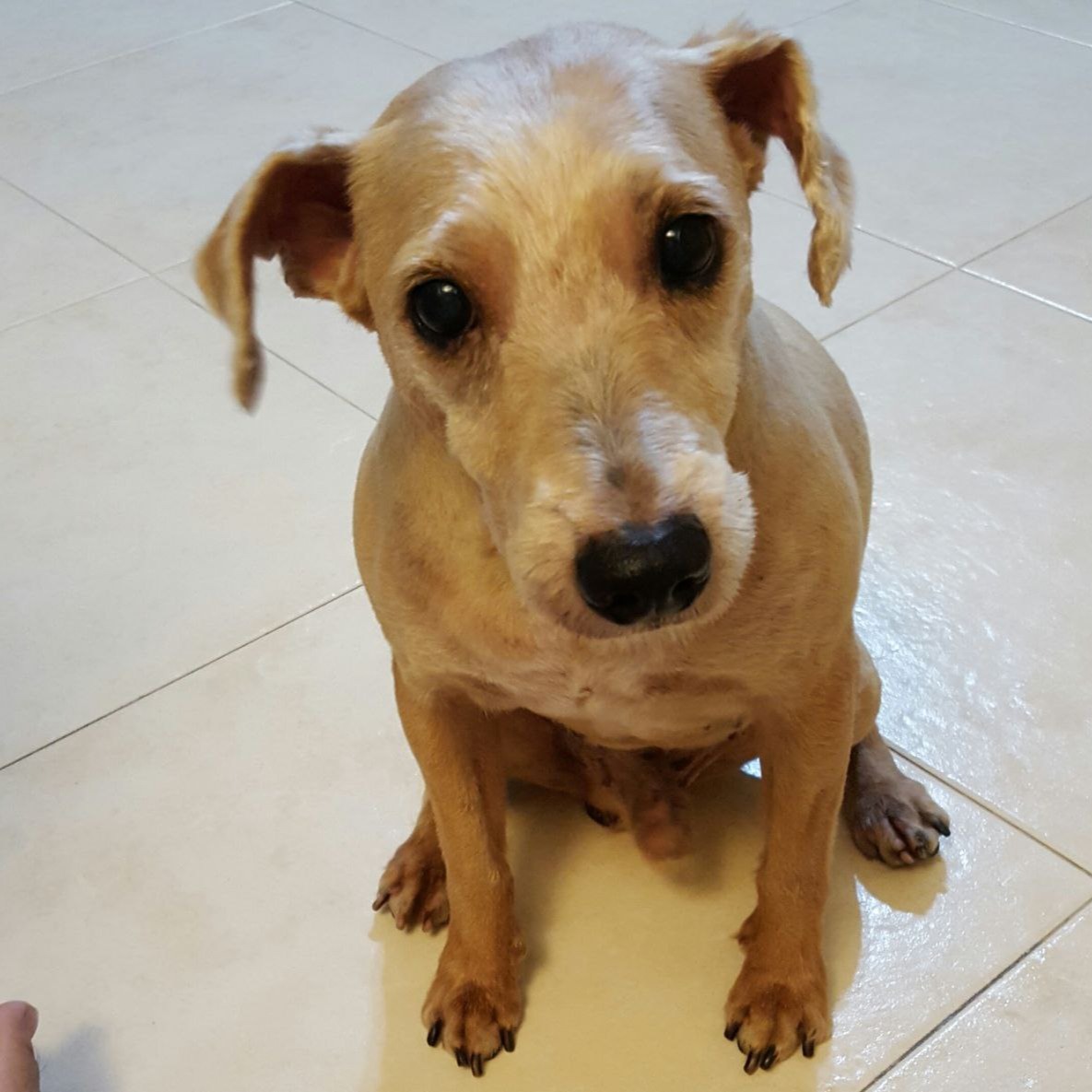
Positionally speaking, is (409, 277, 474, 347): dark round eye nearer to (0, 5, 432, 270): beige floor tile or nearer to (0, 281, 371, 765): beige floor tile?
(0, 281, 371, 765): beige floor tile

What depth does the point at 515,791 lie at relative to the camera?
1.80 metres

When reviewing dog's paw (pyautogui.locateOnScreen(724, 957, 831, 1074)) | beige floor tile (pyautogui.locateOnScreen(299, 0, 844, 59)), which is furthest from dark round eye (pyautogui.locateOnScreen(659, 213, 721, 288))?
beige floor tile (pyautogui.locateOnScreen(299, 0, 844, 59))

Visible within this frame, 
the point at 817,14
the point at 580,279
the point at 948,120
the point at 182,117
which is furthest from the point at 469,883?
the point at 817,14

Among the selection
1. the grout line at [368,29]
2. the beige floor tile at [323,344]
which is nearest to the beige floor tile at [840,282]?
the beige floor tile at [323,344]

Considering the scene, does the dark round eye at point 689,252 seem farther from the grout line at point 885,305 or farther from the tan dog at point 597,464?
the grout line at point 885,305

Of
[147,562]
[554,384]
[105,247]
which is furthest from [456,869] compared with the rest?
[105,247]

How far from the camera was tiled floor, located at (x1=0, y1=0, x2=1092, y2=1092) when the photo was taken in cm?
152

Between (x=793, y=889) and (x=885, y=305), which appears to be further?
(x=885, y=305)

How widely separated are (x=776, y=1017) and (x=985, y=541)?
0.83 meters

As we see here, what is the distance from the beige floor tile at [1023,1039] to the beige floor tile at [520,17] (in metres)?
2.53

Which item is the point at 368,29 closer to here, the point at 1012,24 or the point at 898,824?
the point at 1012,24

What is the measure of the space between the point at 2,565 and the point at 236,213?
116cm

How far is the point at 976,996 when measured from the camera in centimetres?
148

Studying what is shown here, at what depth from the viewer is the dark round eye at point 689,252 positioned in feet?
3.63
